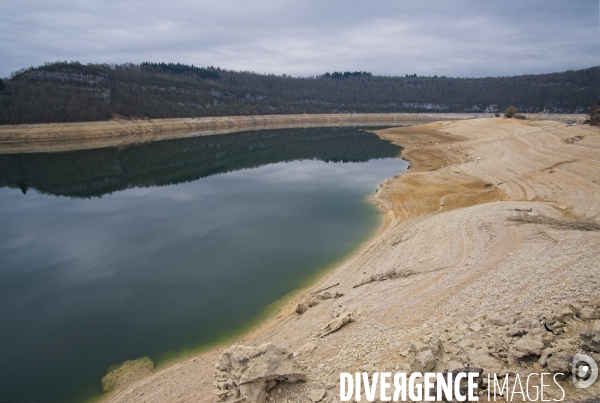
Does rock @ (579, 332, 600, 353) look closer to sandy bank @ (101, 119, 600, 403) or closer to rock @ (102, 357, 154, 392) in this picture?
sandy bank @ (101, 119, 600, 403)

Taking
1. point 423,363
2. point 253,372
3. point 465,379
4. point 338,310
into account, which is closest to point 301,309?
point 338,310

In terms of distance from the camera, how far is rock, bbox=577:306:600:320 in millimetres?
6012

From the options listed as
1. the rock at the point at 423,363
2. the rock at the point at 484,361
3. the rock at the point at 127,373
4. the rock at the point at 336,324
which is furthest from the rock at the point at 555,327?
the rock at the point at 127,373

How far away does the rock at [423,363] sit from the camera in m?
5.74

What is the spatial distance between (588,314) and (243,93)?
393 ft

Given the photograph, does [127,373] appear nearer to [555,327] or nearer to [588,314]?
[555,327]

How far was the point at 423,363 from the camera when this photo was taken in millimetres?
5789

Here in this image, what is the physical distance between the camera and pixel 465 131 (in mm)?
53094

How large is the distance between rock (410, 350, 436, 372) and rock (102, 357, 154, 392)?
6685 mm

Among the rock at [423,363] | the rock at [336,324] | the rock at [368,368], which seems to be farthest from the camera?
the rock at [336,324]

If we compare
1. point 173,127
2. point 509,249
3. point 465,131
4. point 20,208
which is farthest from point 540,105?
point 20,208

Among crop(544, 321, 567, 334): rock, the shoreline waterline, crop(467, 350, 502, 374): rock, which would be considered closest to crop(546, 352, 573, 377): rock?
crop(467, 350, 502, 374): rock

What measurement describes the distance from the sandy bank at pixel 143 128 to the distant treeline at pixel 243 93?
300 cm

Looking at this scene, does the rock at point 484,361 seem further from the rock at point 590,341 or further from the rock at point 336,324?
the rock at point 336,324
